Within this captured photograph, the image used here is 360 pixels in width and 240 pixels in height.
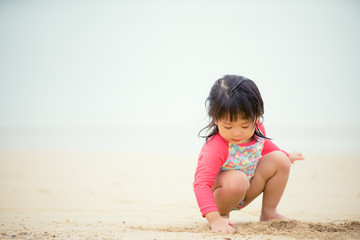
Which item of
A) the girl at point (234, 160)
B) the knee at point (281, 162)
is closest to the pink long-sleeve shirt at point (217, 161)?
the girl at point (234, 160)

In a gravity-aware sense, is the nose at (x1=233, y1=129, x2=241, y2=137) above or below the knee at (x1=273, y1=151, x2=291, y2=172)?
above

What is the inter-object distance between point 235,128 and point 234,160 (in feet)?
1.01

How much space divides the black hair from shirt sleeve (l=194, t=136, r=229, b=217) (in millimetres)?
182

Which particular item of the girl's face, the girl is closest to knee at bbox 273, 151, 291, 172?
the girl

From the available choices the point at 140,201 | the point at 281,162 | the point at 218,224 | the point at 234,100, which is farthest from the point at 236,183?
the point at 140,201

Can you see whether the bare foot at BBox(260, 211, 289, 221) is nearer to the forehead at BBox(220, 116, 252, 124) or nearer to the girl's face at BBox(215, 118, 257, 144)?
the girl's face at BBox(215, 118, 257, 144)

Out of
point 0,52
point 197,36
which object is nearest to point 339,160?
point 0,52

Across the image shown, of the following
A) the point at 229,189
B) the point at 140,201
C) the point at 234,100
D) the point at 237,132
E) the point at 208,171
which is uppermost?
the point at 234,100

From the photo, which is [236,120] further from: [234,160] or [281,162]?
[281,162]

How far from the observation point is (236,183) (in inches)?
98.7

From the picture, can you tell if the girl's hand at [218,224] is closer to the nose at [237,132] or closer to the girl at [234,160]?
the girl at [234,160]

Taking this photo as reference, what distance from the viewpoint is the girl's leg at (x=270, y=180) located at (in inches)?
107

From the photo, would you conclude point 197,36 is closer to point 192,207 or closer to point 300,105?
point 300,105

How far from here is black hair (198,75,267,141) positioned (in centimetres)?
234
